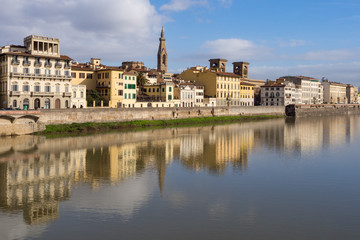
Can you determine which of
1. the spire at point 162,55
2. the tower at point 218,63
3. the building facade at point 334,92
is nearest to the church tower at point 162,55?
the spire at point 162,55

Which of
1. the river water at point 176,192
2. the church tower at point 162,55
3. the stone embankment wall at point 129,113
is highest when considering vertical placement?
the church tower at point 162,55

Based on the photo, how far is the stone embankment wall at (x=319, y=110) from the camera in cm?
9844

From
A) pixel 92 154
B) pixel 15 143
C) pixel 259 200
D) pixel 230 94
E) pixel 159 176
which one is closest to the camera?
pixel 259 200

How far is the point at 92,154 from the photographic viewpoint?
33.3 meters

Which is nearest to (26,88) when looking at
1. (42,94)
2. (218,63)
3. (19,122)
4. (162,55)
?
(42,94)

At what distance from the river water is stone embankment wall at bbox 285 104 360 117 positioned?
202 feet

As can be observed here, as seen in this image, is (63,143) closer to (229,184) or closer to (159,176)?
(159,176)

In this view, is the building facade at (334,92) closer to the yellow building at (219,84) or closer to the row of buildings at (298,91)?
the row of buildings at (298,91)

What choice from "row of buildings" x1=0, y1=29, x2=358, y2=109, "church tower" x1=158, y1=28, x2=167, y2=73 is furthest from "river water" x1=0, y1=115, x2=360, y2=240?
"church tower" x1=158, y1=28, x2=167, y2=73

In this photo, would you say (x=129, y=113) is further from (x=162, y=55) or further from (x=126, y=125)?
(x=162, y=55)

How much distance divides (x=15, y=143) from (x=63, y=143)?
Answer: 14.8ft

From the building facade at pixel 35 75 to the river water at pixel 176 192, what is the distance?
15.3m

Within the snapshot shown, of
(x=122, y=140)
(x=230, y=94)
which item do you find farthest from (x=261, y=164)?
(x=230, y=94)

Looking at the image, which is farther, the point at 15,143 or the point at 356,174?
the point at 15,143
